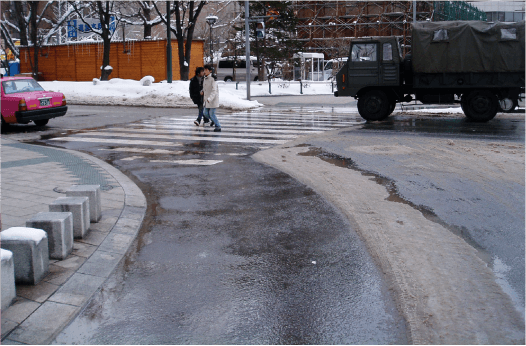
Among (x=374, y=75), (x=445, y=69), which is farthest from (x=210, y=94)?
(x=445, y=69)

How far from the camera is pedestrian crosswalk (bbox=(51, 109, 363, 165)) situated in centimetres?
1303

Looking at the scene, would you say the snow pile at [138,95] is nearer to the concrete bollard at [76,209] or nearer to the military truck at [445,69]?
the military truck at [445,69]

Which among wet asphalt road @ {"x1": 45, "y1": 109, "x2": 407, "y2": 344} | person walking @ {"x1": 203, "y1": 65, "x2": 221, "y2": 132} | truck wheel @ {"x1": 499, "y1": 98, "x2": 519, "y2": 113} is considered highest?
person walking @ {"x1": 203, "y1": 65, "x2": 221, "y2": 132}

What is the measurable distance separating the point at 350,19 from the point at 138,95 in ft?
124

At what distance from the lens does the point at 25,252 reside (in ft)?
14.0

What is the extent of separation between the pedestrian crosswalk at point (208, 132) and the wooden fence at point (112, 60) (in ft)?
63.9

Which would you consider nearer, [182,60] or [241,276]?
[241,276]

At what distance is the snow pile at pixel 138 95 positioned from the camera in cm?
2496

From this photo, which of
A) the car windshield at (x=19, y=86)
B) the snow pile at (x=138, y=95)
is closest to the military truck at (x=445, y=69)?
the snow pile at (x=138, y=95)

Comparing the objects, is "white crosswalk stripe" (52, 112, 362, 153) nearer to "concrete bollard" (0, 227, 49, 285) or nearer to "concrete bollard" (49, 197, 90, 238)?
"concrete bollard" (49, 197, 90, 238)

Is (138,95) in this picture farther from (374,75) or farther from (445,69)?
(445,69)

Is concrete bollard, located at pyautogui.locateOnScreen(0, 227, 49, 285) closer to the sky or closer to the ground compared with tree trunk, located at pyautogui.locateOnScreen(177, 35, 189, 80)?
closer to the ground

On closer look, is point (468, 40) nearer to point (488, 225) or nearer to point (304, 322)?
point (488, 225)

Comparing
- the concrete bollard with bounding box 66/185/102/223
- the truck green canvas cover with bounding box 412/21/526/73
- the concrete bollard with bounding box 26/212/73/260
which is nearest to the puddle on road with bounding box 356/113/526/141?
the truck green canvas cover with bounding box 412/21/526/73
